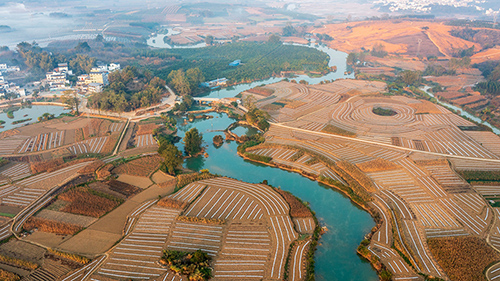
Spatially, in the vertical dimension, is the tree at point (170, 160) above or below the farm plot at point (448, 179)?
above

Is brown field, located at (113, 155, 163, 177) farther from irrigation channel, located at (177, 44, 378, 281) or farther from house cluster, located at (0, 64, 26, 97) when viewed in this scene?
house cluster, located at (0, 64, 26, 97)

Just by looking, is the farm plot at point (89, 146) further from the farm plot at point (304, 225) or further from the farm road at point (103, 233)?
the farm plot at point (304, 225)

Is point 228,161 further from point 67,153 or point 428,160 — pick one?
point 428,160

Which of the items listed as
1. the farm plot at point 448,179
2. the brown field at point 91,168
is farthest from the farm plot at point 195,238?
the farm plot at point 448,179

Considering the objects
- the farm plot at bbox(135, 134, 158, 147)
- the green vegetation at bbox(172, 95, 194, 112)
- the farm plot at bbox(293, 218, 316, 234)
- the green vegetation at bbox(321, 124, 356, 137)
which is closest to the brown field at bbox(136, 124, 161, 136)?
the farm plot at bbox(135, 134, 158, 147)

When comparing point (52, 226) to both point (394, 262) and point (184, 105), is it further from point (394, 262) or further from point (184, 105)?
point (184, 105)

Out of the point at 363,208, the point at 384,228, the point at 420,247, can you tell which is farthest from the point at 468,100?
the point at 420,247

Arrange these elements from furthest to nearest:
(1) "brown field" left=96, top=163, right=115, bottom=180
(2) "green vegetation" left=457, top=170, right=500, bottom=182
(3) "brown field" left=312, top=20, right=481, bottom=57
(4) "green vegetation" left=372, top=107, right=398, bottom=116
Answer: (3) "brown field" left=312, top=20, right=481, bottom=57 → (4) "green vegetation" left=372, top=107, right=398, bottom=116 → (1) "brown field" left=96, top=163, right=115, bottom=180 → (2) "green vegetation" left=457, top=170, right=500, bottom=182
